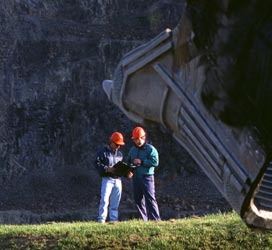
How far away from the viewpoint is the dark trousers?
39.1 ft

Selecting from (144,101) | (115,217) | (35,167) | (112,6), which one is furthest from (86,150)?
(144,101)

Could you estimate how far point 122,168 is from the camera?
11.4 meters

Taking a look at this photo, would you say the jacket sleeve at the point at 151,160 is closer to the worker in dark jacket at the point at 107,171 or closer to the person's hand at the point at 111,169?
the person's hand at the point at 111,169

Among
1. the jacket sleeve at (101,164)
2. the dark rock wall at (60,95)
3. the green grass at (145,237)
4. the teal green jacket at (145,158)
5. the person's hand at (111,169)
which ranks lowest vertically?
the dark rock wall at (60,95)

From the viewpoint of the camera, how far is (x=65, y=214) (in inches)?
781

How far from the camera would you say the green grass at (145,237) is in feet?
28.0

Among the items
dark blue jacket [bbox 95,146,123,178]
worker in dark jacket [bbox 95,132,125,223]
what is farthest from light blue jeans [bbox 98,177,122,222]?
dark blue jacket [bbox 95,146,123,178]

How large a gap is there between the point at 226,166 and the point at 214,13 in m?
0.60

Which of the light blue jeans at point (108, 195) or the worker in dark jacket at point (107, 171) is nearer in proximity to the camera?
the worker in dark jacket at point (107, 171)

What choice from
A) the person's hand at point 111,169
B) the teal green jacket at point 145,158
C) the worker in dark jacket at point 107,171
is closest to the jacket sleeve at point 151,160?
the teal green jacket at point 145,158

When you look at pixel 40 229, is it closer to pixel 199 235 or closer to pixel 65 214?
pixel 199 235

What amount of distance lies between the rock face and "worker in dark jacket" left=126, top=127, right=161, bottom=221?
28.2 ft

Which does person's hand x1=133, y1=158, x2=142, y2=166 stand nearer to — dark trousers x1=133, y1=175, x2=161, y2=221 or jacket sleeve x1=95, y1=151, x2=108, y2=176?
dark trousers x1=133, y1=175, x2=161, y2=221

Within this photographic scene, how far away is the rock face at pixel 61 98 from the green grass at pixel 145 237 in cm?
1127
